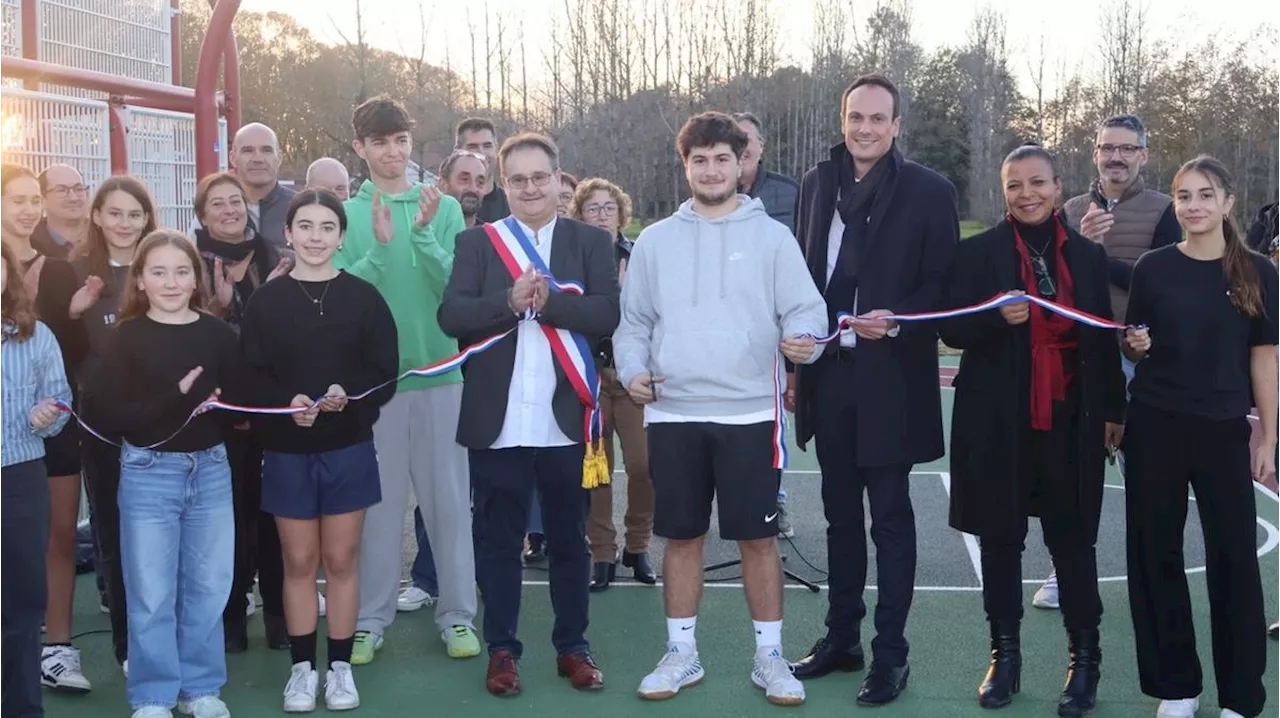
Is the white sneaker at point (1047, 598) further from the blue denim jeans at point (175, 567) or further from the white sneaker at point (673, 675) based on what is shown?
the blue denim jeans at point (175, 567)

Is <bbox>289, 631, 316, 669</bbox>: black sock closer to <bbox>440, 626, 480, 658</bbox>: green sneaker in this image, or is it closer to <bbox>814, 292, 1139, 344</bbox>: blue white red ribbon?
<bbox>440, 626, 480, 658</bbox>: green sneaker

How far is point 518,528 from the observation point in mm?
5082

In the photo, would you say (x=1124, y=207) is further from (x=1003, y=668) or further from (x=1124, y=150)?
(x=1003, y=668)

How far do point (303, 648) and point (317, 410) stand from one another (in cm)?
95

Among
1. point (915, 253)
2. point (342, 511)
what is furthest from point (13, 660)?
point (915, 253)

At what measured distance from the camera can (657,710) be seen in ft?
15.9

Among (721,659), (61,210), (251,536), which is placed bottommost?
(721,659)

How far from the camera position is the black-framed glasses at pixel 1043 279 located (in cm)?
474

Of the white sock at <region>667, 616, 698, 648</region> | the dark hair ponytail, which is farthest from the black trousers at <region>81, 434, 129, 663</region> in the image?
the dark hair ponytail

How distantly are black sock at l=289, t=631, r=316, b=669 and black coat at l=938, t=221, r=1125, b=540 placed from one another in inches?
98.3

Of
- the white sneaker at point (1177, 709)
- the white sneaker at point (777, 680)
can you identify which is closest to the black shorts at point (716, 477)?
the white sneaker at point (777, 680)

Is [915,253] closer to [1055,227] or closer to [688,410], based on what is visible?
[1055,227]

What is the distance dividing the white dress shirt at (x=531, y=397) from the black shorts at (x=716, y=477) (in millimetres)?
395

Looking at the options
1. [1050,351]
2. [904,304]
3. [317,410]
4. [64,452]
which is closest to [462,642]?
[317,410]
